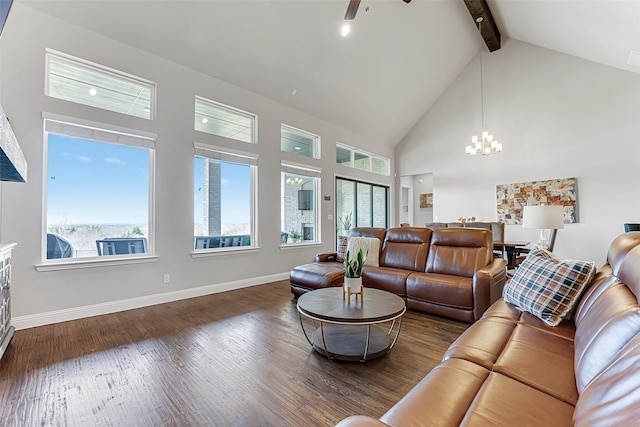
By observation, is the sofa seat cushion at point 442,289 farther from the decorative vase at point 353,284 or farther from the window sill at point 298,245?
the window sill at point 298,245

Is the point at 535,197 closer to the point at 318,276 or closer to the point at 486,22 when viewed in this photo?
the point at 486,22

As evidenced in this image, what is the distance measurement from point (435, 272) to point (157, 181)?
3901 millimetres

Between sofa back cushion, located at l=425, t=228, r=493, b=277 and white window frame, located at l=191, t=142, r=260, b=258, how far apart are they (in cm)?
291

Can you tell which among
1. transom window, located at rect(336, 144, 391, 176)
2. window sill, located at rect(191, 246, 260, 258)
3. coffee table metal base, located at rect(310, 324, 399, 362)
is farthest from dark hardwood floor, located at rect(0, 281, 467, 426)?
transom window, located at rect(336, 144, 391, 176)

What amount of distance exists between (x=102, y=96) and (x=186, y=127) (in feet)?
3.28

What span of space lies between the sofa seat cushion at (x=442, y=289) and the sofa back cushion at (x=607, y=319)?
1.37m

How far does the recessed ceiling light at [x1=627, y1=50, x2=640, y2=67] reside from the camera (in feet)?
14.6

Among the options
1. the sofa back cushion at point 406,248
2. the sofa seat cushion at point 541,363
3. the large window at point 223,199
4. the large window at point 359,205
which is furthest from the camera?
the large window at point 359,205

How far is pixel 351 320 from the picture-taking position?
206cm

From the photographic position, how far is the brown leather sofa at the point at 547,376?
32.4 inches

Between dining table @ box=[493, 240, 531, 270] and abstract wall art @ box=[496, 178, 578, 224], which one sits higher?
abstract wall art @ box=[496, 178, 578, 224]

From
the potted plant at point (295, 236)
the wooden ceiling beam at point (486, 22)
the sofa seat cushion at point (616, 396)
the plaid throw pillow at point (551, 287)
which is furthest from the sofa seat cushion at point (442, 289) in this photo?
the wooden ceiling beam at point (486, 22)

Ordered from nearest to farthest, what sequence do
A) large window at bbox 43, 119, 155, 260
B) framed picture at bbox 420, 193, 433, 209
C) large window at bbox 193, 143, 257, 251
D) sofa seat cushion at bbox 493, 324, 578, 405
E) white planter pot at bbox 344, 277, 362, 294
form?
sofa seat cushion at bbox 493, 324, 578, 405
white planter pot at bbox 344, 277, 362, 294
large window at bbox 43, 119, 155, 260
large window at bbox 193, 143, 257, 251
framed picture at bbox 420, 193, 433, 209

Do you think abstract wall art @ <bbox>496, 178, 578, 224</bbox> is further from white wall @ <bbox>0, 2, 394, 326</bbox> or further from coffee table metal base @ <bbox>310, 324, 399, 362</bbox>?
coffee table metal base @ <bbox>310, 324, 399, 362</bbox>
